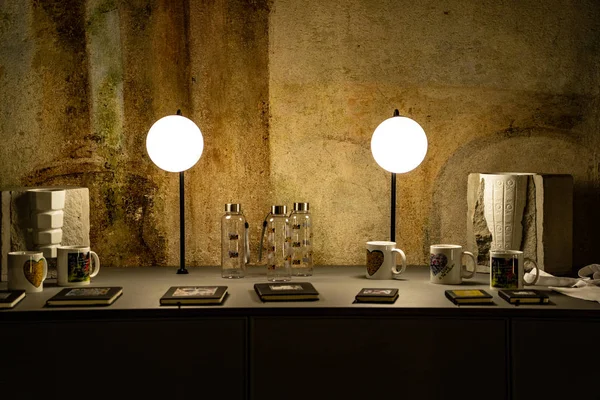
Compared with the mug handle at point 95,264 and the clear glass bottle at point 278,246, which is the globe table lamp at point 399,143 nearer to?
the clear glass bottle at point 278,246

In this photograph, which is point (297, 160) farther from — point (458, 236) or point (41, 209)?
point (41, 209)

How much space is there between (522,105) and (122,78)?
4.93ft

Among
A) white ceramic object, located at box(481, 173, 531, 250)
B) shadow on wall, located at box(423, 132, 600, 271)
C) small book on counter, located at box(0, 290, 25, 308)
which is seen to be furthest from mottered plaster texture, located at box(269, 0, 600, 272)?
small book on counter, located at box(0, 290, 25, 308)

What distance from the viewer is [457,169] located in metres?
2.72

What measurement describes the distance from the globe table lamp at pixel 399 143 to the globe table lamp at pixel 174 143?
0.63 m

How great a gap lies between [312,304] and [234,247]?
0.54m

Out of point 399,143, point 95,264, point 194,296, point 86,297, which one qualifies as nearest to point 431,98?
point 399,143

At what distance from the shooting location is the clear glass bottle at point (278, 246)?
2402 millimetres

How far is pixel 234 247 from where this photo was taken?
96.6 inches

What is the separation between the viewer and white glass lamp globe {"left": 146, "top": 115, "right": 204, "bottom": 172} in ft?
8.01

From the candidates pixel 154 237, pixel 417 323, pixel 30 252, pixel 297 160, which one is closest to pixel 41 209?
pixel 30 252

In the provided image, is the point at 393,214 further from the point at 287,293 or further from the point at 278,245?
the point at 287,293

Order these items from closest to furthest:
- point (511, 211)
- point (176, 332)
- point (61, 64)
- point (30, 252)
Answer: point (176, 332), point (30, 252), point (511, 211), point (61, 64)

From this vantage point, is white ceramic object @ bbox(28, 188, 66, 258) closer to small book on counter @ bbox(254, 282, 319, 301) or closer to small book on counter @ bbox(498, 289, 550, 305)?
small book on counter @ bbox(254, 282, 319, 301)
